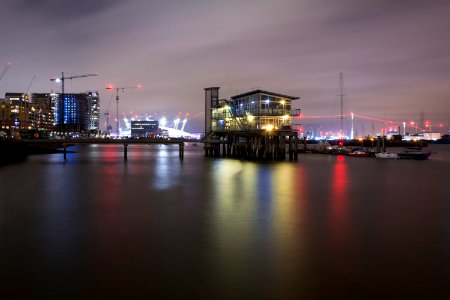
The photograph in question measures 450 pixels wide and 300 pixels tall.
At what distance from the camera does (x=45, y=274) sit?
11219 millimetres

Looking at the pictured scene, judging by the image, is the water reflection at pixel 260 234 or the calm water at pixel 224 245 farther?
the water reflection at pixel 260 234

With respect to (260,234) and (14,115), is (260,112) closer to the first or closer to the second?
(260,234)

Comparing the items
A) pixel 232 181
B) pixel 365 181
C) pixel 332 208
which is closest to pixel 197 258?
pixel 332 208

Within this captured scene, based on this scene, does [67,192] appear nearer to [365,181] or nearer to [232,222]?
[232,222]

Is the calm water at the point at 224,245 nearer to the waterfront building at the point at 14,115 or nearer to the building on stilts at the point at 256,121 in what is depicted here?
the building on stilts at the point at 256,121

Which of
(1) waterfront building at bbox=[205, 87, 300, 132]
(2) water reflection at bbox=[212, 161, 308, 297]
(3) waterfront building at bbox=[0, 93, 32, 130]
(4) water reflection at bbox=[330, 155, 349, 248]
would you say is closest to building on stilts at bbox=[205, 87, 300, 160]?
(1) waterfront building at bbox=[205, 87, 300, 132]

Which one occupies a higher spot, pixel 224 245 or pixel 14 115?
pixel 14 115

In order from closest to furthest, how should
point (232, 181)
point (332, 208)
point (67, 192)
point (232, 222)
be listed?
point (232, 222) → point (332, 208) → point (67, 192) → point (232, 181)

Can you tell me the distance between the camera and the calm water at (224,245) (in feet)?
34.3

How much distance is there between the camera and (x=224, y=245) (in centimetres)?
1454

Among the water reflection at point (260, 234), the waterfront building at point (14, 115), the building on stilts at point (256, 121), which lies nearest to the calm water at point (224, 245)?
the water reflection at point (260, 234)

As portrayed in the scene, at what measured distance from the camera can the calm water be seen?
1045 cm

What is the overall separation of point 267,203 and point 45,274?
599 inches

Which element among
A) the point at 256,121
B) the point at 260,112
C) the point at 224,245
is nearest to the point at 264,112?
the point at 260,112
